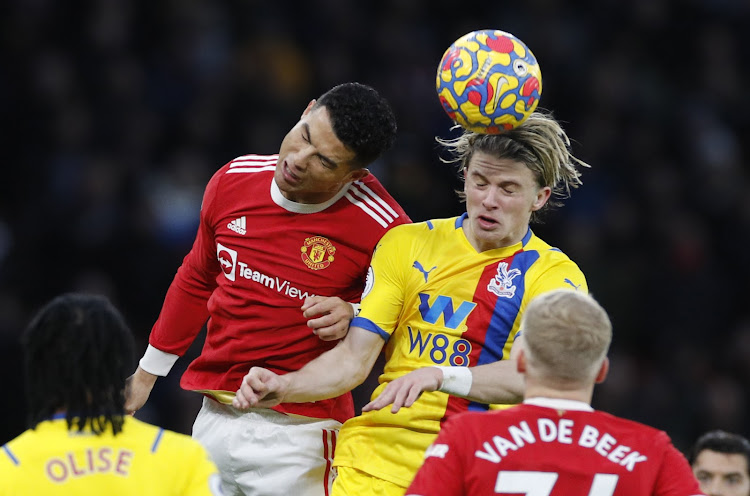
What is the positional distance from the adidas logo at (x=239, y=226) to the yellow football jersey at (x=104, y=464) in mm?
1855

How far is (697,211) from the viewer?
1246 centimetres

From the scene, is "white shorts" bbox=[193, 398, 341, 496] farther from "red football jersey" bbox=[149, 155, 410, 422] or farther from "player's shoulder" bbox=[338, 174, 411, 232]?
"player's shoulder" bbox=[338, 174, 411, 232]

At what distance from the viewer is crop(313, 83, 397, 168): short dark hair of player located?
5223mm

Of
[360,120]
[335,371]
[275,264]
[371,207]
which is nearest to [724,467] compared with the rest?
[371,207]

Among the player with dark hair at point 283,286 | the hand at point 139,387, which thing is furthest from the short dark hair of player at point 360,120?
the hand at point 139,387

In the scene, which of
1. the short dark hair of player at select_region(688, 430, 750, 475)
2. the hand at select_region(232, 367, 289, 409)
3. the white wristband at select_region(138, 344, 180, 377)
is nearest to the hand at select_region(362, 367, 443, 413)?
the hand at select_region(232, 367, 289, 409)

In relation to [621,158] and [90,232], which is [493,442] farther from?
[621,158]

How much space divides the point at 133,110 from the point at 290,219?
20.3ft

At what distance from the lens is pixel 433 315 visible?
513cm

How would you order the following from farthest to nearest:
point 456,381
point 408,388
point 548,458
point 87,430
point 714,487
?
point 714,487, point 456,381, point 408,388, point 548,458, point 87,430

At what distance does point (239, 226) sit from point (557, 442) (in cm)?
220

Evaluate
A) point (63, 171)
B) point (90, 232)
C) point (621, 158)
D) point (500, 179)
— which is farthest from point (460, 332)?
point (621, 158)

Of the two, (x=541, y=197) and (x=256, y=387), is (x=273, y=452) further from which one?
(x=541, y=197)

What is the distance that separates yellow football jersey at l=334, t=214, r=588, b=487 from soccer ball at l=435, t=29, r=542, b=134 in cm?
55
